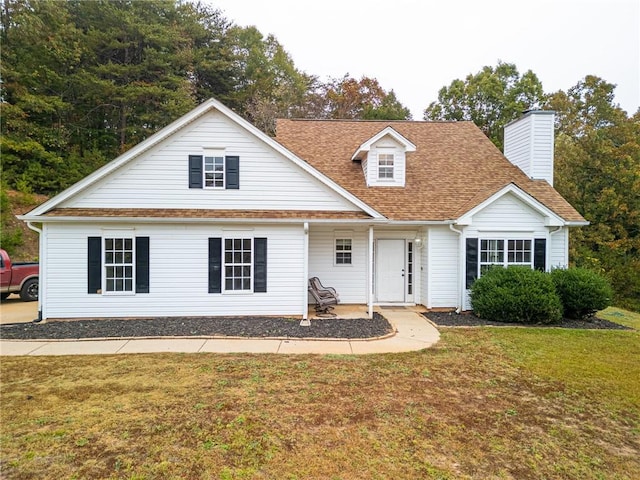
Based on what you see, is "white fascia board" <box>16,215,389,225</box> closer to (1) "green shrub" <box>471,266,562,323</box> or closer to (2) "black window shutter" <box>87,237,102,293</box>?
(2) "black window shutter" <box>87,237,102,293</box>

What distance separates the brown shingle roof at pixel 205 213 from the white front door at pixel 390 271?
2.59 metres

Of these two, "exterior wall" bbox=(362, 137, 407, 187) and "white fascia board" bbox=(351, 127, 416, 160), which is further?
"exterior wall" bbox=(362, 137, 407, 187)

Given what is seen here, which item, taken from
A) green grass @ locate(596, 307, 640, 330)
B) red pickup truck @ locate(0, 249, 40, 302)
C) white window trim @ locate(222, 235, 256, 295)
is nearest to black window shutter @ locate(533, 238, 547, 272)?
green grass @ locate(596, 307, 640, 330)

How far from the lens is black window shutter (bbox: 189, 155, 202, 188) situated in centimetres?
1048

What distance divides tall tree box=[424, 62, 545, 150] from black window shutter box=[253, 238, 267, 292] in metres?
23.9

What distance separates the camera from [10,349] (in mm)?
7695

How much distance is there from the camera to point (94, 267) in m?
9.98

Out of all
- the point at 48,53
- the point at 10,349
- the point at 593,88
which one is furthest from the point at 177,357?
the point at 593,88

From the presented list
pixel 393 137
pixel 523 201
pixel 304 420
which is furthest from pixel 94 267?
pixel 523 201

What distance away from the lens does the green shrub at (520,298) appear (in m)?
10.1

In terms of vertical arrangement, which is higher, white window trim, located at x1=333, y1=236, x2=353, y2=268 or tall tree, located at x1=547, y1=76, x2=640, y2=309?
tall tree, located at x1=547, y1=76, x2=640, y2=309

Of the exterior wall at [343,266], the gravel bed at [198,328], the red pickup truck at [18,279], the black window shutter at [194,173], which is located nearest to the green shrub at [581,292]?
the gravel bed at [198,328]

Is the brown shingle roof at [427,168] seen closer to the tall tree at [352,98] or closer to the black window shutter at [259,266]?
the black window shutter at [259,266]

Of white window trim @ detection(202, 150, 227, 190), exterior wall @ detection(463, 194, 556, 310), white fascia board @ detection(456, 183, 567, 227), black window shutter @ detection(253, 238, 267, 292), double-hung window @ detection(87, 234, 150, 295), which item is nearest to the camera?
double-hung window @ detection(87, 234, 150, 295)
